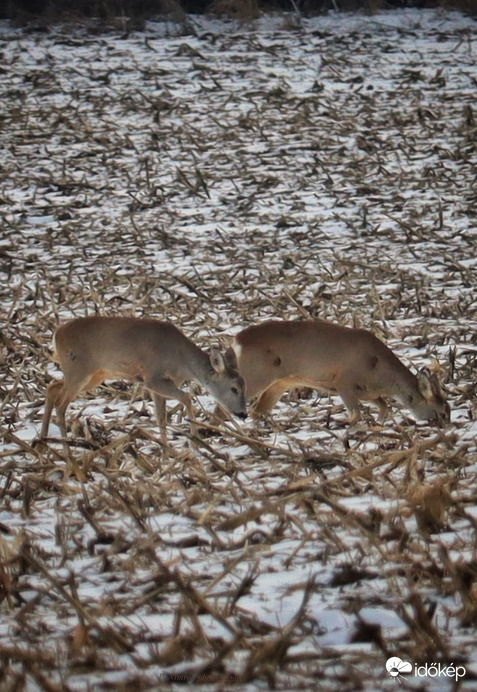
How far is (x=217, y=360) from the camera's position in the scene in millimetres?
7648

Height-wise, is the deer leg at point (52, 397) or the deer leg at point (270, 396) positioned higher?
the deer leg at point (52, 397)

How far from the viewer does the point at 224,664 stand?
3.83 metres

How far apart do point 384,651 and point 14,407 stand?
167 inches

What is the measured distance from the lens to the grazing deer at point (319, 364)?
25.4 ft

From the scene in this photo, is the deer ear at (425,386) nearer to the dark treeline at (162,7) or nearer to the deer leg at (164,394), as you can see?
the deer leg at (164,394)

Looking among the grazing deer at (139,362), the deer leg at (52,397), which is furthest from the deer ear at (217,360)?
the deer leg at (52,397)

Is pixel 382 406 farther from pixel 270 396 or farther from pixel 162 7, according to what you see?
pixel 162 7

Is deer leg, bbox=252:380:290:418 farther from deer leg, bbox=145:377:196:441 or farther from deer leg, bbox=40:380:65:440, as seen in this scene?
deer leg, bbox=40:380:65:440

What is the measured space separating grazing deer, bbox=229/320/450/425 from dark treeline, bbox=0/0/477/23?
1606 cm

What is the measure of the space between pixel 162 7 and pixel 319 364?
16835mm

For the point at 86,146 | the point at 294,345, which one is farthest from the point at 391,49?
the point at 294,345

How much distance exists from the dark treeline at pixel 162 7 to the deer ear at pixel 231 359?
630 inches

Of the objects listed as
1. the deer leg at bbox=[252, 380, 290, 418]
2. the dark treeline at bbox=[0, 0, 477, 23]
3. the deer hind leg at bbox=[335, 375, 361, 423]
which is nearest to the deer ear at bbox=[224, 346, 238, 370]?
the deer leg at bbox=[252, 380, 290, 418]

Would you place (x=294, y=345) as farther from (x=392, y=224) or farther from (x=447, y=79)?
(x=447, y=79)
